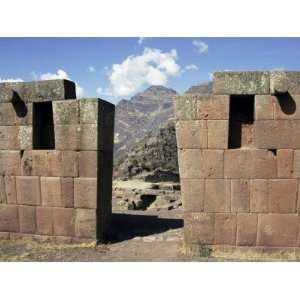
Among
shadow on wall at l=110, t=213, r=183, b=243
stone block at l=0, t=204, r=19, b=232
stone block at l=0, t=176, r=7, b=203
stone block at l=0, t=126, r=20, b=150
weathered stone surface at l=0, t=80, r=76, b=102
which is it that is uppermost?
weathered stone surface at l=0, t=80, r=76, b=102

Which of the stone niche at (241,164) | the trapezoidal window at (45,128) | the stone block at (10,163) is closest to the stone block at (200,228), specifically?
the stone niche at (241,164)

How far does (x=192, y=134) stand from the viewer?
814 cm

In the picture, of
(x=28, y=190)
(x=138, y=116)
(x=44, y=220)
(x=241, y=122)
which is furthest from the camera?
(x=138, y=116)

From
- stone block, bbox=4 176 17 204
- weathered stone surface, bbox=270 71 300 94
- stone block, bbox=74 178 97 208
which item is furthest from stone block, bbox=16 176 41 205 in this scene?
weathered stone surface, bbox=270 71 300 94

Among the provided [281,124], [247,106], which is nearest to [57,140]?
[247,106]

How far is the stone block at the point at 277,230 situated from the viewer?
800 cm

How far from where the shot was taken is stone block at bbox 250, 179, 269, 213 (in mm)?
8023

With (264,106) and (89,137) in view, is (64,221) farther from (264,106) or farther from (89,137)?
(264,106)

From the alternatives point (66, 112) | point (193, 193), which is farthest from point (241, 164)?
point (66, 112)

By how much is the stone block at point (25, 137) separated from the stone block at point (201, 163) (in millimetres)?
3865

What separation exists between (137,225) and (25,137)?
13.9 ft

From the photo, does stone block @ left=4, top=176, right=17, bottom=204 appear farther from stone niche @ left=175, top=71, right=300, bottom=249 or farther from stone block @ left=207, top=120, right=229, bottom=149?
stone block @ left=207, top=120, right=229, bottom=149

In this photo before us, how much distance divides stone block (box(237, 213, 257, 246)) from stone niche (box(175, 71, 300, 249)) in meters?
0.02

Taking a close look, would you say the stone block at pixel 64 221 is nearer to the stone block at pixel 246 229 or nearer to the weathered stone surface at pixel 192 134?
the weathered stone surface at pixel 192 134
